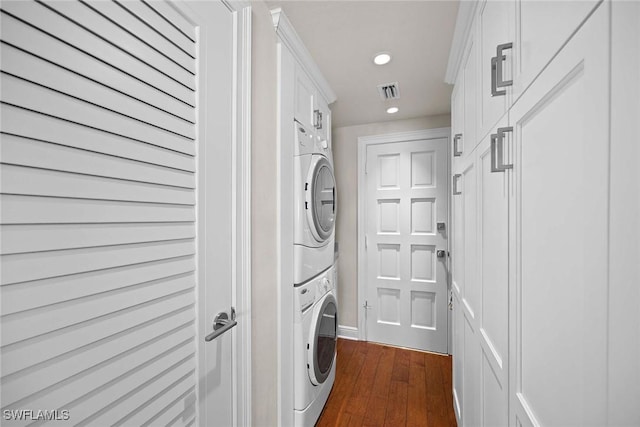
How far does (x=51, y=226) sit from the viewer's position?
0.56 metres

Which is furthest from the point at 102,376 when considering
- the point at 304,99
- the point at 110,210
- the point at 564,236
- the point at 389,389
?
the point at 389,389

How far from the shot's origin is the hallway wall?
316 cm

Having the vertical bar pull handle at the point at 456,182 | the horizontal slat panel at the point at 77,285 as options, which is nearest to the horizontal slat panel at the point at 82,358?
the horizontal slat panel at the point at 77,285

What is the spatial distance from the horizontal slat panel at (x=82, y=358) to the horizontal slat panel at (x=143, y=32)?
2.44 feet

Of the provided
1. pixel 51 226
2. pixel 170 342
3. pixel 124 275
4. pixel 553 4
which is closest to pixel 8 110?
pixel 51 226

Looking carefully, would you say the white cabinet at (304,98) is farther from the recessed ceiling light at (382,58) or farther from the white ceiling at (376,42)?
the recessed ceiling light at (382,58)

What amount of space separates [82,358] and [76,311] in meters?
0.11

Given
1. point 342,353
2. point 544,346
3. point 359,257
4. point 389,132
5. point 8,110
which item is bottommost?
point 342,353

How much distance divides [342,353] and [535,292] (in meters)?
2.50

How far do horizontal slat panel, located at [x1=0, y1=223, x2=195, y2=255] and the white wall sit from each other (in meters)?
0.48

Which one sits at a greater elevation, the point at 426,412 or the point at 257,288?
the point at 257,288

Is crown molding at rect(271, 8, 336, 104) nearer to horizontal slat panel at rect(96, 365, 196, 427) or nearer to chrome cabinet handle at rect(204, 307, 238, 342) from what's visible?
chrome cabinet handle at rect(204, 307, 238, 342)

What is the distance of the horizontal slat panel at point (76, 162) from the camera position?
505 mm

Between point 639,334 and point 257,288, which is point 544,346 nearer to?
point 639,334
